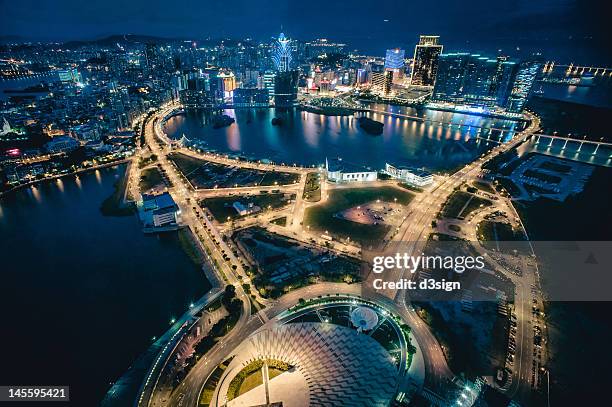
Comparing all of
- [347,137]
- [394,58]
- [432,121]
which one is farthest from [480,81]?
[347,137]

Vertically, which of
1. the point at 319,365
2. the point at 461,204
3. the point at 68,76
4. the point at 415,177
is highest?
the point at 68,76

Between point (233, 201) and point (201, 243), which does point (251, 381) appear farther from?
point (233, 201)

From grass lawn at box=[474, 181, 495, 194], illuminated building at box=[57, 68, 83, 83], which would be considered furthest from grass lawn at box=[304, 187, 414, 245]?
illuminated building at box=[57, 68, 83, 83]

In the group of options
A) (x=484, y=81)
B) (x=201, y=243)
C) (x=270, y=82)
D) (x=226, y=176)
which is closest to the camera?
(x=201, y=243)

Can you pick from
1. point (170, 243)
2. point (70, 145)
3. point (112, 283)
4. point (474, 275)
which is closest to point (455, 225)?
point (474, 275)

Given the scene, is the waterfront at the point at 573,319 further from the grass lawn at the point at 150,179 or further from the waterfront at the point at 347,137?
the grass lawn at the point at 150,179

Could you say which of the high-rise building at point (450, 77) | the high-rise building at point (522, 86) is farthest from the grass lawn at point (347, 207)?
the high-rise building at point (450, 77)
